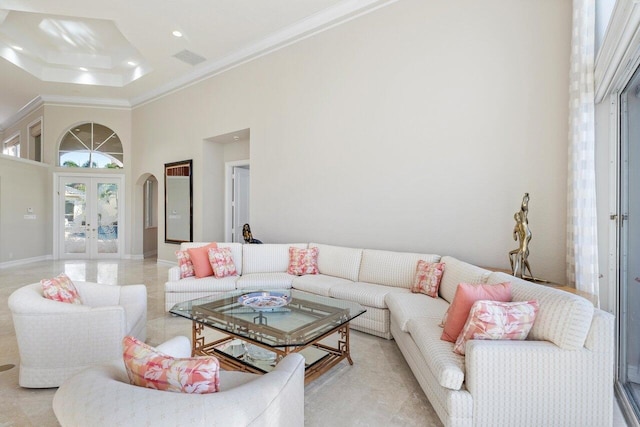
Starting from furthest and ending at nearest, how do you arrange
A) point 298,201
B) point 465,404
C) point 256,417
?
point 298,201, point 465,404, point 256,417

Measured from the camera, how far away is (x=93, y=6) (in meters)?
4.35

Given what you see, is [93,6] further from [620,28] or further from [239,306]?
[620,28]

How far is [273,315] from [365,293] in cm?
111

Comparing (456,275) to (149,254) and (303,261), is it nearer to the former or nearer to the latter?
(303,261)

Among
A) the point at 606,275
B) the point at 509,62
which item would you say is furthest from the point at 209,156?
the point at 606,275

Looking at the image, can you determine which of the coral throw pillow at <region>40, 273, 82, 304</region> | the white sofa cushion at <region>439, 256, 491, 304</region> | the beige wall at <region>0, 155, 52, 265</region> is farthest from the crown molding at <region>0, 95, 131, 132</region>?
the white sofa cushion at <region>439, 256, 491, 304</region>

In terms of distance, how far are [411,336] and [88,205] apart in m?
8.92

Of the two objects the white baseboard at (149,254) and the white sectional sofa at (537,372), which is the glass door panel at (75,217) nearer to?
the white baseboard at (149,254)

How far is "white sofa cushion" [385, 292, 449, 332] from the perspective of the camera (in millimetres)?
2588

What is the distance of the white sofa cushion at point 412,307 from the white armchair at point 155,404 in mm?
1604

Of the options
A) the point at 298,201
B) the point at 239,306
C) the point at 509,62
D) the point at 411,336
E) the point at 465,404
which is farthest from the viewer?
the point at 298,201

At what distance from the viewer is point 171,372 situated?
1.11 meters

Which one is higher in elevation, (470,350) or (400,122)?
(400,122)

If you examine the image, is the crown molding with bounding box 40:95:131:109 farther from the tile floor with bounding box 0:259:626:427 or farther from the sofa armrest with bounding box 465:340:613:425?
the sofa armrest with bounding box 465:340:613:425
